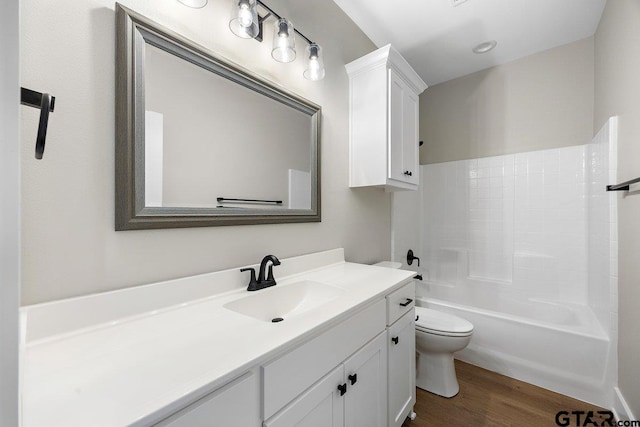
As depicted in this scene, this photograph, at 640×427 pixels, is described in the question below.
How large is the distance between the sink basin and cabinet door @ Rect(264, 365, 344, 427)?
1.04 ft

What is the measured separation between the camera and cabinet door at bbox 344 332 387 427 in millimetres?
977

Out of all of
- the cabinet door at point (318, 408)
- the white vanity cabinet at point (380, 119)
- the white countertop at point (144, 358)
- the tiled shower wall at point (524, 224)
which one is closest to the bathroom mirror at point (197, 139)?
the white countertop at point (144, 358)

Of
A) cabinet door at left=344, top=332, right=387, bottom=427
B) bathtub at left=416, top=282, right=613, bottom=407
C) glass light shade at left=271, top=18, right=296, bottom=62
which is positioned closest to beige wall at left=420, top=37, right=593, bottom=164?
bathtub at left=416, top=282, right=613, bottom=407

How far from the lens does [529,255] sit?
2.42m

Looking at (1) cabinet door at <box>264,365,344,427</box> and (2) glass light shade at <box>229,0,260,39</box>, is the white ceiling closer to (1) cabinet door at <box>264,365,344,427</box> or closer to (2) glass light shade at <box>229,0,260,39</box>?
(2) glass light shade at <box>229,0,260,39</box>

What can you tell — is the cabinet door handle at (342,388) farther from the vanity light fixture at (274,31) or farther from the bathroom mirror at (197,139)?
the vanity light fixture at (274,31)

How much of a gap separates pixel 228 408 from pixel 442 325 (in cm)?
170

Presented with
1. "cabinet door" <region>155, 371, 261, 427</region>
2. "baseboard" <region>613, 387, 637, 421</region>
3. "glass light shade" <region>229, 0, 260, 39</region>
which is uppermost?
"glass light shade" <region>229, 0, 260, 39</region>

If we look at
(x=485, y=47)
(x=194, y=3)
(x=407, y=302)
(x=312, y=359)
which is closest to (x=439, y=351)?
(x=407, y=302)

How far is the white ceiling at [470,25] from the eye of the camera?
1829 mm

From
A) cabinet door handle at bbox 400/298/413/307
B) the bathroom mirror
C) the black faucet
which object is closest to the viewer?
the bathroom mirror

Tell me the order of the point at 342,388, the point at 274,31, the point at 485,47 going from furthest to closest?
the point at 485,47 < the point at 274,31 < the point at 342,388

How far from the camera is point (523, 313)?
2.40 meters

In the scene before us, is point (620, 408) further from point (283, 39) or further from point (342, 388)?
point (283, 39)
